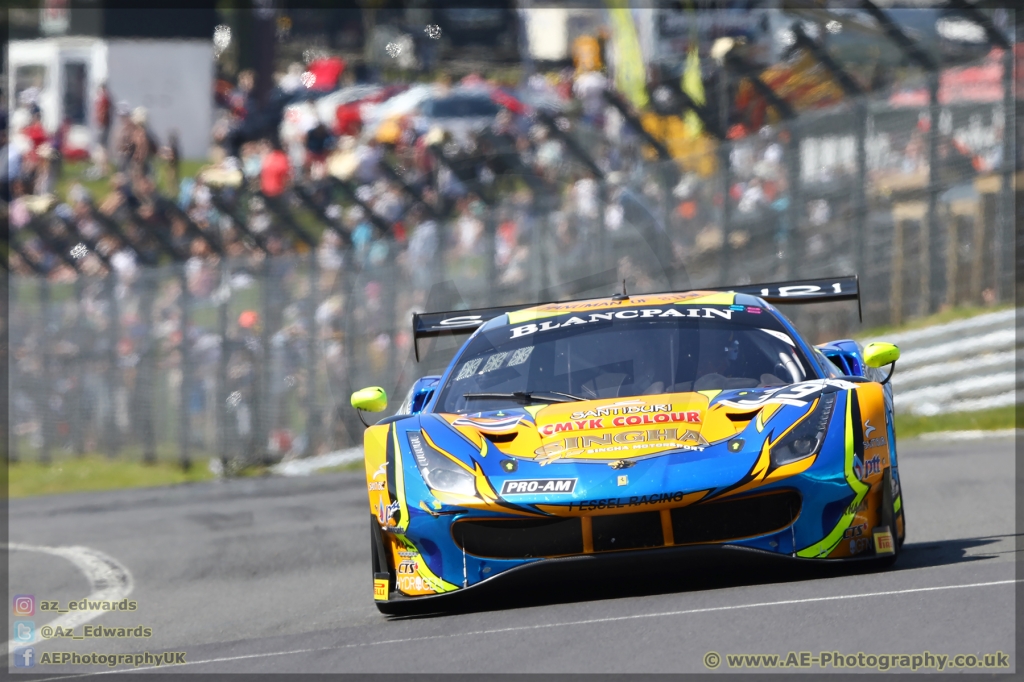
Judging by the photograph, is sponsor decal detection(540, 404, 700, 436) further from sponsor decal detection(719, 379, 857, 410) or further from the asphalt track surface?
the asphalt track surface

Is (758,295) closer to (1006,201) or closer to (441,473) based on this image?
(441,473)

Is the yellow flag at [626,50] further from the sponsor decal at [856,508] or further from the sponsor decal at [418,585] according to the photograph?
the sponsor decal at [856,508]

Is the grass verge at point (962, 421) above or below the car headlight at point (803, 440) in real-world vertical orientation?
below

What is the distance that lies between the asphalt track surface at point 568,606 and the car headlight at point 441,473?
17.7 inches

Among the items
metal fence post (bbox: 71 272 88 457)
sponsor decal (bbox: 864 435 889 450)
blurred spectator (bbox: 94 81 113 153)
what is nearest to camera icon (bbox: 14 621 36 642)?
sponsor decal (bbox: 864 435 889 450)

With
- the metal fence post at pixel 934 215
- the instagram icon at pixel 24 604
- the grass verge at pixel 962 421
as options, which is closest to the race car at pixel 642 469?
the instagram icon at pixel 24 604

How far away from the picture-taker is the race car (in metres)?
5.18

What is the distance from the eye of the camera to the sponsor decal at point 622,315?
6.59 metres

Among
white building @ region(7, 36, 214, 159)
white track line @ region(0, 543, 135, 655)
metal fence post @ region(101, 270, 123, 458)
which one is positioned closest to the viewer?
white track line @ region(0, 543, 135, 655)

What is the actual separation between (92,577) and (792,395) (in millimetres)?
4595

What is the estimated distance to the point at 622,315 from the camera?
667 cm

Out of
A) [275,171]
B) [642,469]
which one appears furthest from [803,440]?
[275,171]

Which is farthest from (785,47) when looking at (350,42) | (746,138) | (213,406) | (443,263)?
(350,42)

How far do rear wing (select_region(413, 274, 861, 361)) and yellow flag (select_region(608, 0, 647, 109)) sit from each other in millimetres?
12791
